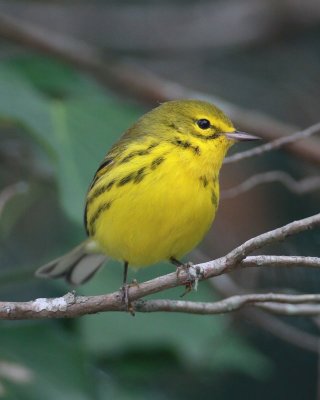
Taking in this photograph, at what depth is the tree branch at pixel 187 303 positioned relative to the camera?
2461 mm

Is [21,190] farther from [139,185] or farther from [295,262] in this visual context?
[295,262]

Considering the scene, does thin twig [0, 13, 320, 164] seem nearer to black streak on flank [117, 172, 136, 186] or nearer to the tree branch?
black streak on flank [117, 172, 136, 186]

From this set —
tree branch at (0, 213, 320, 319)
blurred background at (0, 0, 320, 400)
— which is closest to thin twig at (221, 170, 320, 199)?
blurred background at (0, 0, 320, 400)

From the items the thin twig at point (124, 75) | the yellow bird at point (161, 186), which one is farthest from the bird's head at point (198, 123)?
the thin twig at point (124, 75)

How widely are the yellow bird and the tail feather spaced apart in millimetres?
210

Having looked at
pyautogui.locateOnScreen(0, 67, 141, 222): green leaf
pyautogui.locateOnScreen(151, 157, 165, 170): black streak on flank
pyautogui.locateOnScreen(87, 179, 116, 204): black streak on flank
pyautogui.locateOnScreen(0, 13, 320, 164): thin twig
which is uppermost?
pyautogui.locateOnScreen(0, 13, 320, 164): thin twig

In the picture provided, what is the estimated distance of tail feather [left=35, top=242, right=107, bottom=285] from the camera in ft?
13.1

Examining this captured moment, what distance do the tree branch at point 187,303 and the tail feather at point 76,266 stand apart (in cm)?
109

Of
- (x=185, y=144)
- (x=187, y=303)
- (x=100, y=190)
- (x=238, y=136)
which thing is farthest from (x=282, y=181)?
(x=187, y=303)

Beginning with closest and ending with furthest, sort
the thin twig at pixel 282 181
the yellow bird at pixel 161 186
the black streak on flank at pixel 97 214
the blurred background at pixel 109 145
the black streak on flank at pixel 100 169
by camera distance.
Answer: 1. the yellow bird at pixel 161 186
2. the black streak on flank at pixel 97 214
3. the black streak on flank at pixel 100 169
4. the thin twig at pixel 282 181
5. the blurred background at pixel 109 145

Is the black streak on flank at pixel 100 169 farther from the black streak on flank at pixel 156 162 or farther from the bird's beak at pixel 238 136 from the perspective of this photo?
the bird's beak at pixel 238 136

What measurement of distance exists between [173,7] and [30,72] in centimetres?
184

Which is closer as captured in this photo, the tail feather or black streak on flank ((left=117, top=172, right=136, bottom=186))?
black streak on flank ((left=117, top=172, right=136, bottom=186))

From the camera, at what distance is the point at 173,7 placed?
6375mm
